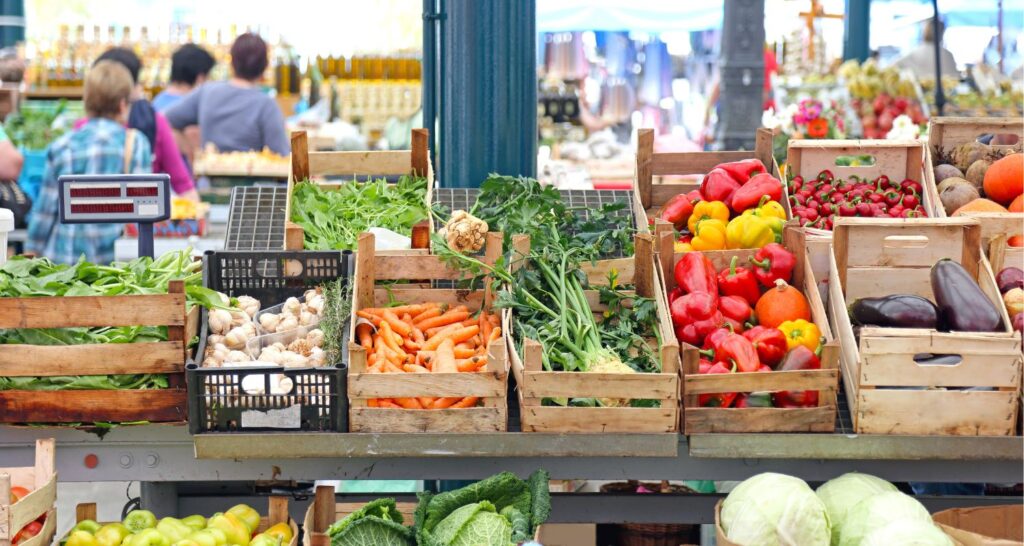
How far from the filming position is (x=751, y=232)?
12.7 feet

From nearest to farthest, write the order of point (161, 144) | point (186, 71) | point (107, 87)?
point (107, 87), point (161, 144), point (186, 71)

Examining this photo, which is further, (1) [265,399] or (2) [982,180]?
(2) [982,180]

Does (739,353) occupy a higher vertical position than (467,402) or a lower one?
higher

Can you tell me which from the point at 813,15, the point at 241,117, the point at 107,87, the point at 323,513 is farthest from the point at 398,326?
the point at 813,15

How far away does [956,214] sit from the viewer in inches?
156

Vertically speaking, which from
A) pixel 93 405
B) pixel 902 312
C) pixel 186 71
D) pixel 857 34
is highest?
pixel 857 34

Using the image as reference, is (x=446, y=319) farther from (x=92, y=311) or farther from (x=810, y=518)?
(x=810, y=518)

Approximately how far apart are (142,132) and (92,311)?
5.02 m

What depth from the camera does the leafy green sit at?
2.98 metres

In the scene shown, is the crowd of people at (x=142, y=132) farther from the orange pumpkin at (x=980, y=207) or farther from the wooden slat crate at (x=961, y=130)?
the orange pumpkin at (x=980, y=207)

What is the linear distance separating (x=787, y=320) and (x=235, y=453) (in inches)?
61.5

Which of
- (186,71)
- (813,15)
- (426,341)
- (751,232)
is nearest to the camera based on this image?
(426,341)

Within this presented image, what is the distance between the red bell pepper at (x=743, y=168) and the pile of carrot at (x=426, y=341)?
1.10 metres

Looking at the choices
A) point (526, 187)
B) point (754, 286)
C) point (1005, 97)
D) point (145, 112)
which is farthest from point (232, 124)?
point (1005, 97)
